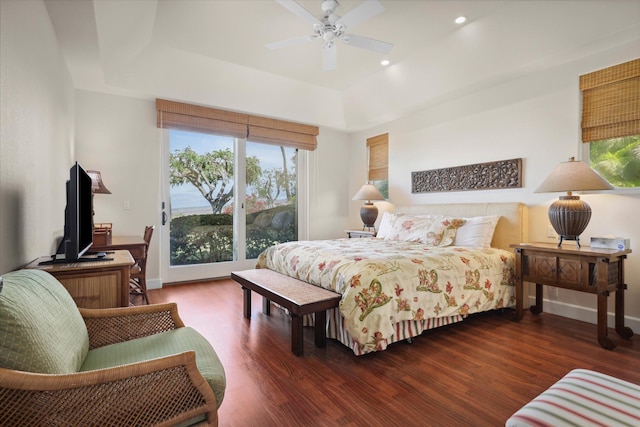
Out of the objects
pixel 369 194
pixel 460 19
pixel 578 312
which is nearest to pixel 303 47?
pixel 460 19

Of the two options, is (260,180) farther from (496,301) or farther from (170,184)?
(496,301)

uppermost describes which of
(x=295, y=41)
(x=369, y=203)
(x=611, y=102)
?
(x=295, y=41)

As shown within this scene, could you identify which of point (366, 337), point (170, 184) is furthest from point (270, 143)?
point (366, 337)

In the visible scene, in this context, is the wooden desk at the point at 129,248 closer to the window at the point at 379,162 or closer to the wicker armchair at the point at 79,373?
the wicker armchair at the point at 79,373

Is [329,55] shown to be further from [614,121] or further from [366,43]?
[614,121]

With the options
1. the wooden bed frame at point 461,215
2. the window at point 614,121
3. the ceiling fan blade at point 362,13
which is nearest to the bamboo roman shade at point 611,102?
the window at point 614,121

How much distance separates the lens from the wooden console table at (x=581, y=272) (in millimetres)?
2480

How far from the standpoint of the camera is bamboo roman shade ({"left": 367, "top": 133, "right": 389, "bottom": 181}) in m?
5.30

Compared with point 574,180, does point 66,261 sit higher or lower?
lower

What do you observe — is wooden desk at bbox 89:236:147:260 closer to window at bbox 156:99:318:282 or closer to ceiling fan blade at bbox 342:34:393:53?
window at bbox 156:99:318:282

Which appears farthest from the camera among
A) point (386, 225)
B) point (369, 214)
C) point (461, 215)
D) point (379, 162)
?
point (379, 162)

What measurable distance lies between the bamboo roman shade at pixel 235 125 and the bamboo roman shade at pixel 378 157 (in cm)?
100

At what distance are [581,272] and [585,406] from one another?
2035 mm

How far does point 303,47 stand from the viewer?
3746 millimetres
